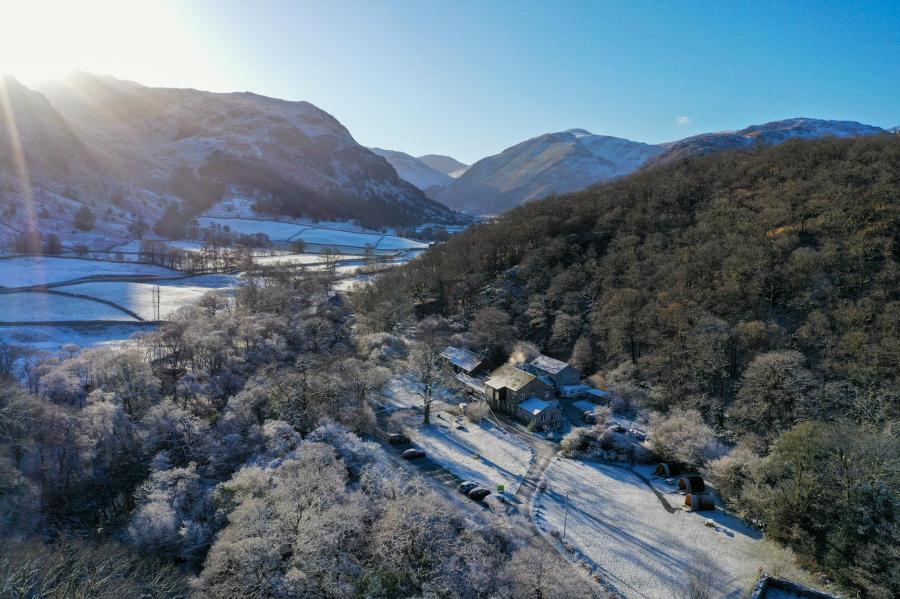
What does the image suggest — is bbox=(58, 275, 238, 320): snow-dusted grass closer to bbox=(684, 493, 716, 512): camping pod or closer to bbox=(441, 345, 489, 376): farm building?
bbox=(441, 345, 489, 376): farm building

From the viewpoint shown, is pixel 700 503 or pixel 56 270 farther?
pixel 56 270

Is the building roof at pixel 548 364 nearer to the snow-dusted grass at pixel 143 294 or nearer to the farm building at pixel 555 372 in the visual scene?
the farm building at pixel 555 372

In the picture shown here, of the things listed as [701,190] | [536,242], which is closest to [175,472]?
[536,242]

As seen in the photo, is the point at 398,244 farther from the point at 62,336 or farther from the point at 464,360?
the point at 62,336

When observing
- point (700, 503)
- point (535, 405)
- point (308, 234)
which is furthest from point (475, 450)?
point (308, 234)

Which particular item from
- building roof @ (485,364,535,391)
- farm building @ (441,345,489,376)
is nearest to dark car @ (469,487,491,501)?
building roof @ (485,364,535,391)

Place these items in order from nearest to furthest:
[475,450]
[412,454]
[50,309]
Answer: [412,454] < [475,450] < [50,309]
